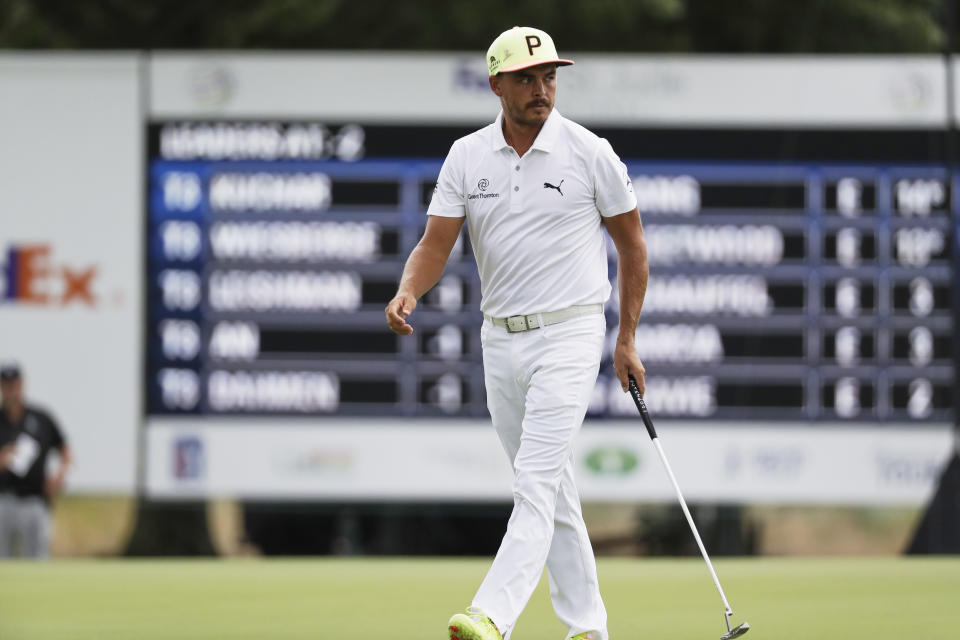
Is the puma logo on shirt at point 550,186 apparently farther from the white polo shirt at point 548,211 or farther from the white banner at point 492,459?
the white banner at point 492,459

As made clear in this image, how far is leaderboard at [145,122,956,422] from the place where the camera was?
12195 millimetres

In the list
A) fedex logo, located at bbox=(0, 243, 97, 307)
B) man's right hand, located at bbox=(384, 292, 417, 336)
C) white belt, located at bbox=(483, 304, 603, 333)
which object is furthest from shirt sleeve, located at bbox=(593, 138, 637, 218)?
fedex logo, located at bbox=(0, 243, 97, 307)

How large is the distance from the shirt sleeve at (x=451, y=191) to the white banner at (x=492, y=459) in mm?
6316

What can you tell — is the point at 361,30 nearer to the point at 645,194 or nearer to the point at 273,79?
the point at 273,79

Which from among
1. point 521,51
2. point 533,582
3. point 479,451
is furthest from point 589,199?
point 479,451

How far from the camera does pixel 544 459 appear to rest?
562 centimetres

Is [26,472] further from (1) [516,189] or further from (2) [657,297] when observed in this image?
(1) [516,189]

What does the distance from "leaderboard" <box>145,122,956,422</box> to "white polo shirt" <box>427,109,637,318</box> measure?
632cm

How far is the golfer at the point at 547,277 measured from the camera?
18.7 feet

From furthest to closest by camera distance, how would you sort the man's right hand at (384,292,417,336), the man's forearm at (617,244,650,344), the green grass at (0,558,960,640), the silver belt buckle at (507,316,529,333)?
1. the green grass at (0,558,960,640)
2. the man's forearm at (617,244,650,344)
3. the silver belt buckle at (507,316,529,333)
4. the man's right hand at (384,292,417,336)

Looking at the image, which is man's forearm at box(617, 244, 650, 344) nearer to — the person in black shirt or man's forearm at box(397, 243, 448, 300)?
man's forearm at box(397, 243, 448, 300)

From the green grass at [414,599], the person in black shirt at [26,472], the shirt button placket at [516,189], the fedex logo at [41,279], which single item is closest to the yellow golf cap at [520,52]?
the shirt button placket at [516,189]

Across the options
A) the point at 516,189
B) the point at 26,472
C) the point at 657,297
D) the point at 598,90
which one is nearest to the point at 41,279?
the point at 26,472

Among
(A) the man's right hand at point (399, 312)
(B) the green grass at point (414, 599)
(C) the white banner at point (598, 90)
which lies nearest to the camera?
(A) the man's right hand at point (399, 312)
